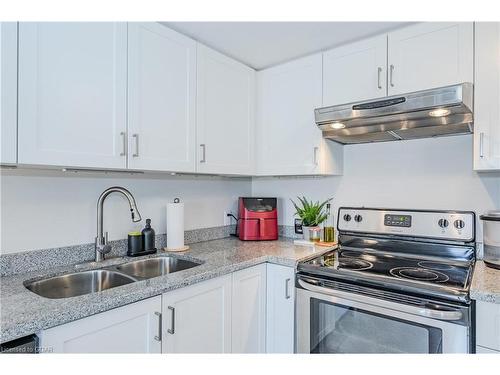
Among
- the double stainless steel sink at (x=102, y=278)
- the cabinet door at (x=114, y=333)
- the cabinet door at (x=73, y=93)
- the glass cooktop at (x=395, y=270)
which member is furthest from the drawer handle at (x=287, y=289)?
the cabinet door at (x=73, y=93)

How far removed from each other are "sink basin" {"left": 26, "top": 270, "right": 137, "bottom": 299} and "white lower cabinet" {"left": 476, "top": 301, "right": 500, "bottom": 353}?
145 cm

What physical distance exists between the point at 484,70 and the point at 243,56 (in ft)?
4.34

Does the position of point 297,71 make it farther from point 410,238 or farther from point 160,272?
point 160,272

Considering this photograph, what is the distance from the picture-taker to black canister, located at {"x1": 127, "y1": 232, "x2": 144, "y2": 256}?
1.73 meters

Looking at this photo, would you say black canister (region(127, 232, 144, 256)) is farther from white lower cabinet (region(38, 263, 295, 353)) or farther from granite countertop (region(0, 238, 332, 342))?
white lower cabinet (region(38, 263, 295, 353))

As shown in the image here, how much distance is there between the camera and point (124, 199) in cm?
179

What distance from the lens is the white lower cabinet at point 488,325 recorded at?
1.15 meters

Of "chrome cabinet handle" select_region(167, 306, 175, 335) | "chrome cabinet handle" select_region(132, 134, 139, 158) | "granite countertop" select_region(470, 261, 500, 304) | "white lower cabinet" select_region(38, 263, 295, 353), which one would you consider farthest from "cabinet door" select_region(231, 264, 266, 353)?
"granite countertop" select_region(470, 261, 500, 304)

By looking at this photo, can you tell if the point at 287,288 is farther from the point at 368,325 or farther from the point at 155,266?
the point at 155,266

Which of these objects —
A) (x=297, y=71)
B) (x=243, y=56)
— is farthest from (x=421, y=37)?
(x=243, y=56)

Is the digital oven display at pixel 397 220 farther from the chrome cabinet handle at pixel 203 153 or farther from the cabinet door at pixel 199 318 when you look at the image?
the chrome cabinet handle at pixel 203 153

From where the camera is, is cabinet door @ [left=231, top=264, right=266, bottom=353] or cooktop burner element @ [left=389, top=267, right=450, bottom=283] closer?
cooktop burner element @ [left=389, top=267, right=450, bottom=283]

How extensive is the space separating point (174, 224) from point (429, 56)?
1.68m

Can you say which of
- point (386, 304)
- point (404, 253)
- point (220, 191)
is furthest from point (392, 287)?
point (220, 191)
